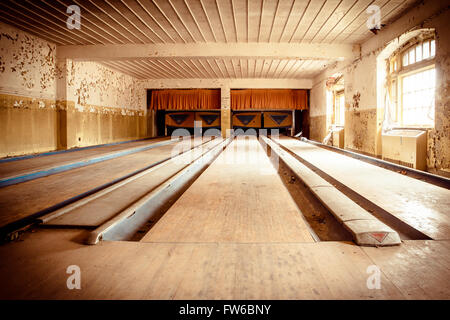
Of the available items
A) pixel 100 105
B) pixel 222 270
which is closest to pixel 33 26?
pixel 100 105

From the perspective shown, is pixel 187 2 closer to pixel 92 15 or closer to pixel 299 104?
pixel 92 15

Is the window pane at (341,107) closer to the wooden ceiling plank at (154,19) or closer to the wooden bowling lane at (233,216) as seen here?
the wooden ceiling plank at (154,19)

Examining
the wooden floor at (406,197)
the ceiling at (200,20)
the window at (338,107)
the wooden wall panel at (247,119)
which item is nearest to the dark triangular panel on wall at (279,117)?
the wooden wall panel at (247,119)

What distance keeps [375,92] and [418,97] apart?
2.65 ft

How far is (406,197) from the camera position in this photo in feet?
6.12

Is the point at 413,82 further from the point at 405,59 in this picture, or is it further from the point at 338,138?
the point at 338,138

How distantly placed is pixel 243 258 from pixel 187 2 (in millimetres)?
3865

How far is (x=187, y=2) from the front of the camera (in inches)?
153

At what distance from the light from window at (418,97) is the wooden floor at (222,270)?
12.6ft

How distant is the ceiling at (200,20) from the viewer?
3938 millimetres

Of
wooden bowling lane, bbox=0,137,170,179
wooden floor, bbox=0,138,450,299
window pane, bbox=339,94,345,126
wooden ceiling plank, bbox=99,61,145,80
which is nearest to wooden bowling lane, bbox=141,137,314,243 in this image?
wooden floor, bbox=0,138,450,299

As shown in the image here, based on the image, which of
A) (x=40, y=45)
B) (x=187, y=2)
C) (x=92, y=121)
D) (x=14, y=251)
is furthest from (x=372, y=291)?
(x=92, y=121)

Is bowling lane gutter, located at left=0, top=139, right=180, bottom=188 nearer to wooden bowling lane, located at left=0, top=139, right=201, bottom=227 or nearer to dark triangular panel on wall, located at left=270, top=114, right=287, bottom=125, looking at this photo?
wooden bowling lane, located at left=0, top=139, right=201, bottom=227

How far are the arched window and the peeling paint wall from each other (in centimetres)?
666
